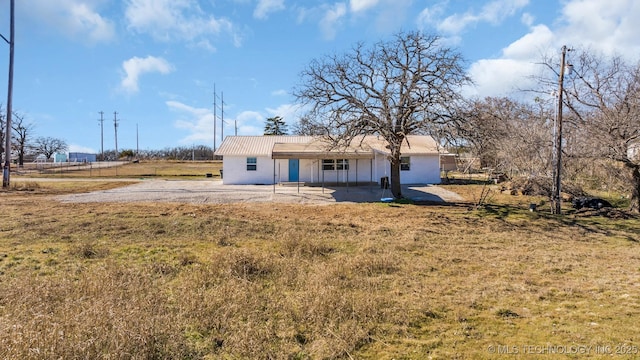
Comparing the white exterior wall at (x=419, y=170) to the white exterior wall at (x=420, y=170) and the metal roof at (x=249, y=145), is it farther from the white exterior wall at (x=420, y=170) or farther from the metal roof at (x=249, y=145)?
the metal roof at (x=249, y=145)

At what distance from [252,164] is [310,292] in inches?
855

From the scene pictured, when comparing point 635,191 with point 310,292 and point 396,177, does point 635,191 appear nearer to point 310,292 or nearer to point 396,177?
point 396,177

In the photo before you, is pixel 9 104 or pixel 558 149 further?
pixel 9 104

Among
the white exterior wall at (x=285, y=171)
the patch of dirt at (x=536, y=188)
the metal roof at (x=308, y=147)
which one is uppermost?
the metal roof at (x=308, y=147)

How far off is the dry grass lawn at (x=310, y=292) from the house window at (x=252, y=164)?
15.3 meters

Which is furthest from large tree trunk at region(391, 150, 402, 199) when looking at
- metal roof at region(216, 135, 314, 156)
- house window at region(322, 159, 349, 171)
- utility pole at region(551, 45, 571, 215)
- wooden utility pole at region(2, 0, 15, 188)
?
wooden utility pole at region(2, 0, 15, 188)

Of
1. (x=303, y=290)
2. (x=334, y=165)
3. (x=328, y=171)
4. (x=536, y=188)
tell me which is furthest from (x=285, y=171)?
(x=303, y=290)

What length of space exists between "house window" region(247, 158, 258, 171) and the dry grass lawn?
15288mm

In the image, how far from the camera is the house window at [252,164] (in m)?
26.1

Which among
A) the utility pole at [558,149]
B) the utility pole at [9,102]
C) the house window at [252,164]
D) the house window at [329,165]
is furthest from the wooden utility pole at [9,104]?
the utility pole at [558,149]

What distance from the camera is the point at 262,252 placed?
7582 millimetres

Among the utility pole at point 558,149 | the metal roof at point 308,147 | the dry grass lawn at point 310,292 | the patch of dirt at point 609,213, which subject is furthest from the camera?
the metal roof at point 308,147

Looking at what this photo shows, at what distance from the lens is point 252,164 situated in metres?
26.2

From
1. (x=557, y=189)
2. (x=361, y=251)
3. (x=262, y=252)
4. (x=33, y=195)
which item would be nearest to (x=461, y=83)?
(x=557, y=189)
